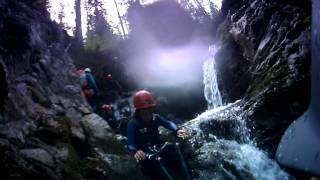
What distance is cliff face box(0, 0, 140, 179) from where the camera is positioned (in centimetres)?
675

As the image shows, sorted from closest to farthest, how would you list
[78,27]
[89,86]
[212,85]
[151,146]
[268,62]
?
1. [151,146]
2. [268,62]
3. [89,86]
4. [212,85]
5. [78,27]

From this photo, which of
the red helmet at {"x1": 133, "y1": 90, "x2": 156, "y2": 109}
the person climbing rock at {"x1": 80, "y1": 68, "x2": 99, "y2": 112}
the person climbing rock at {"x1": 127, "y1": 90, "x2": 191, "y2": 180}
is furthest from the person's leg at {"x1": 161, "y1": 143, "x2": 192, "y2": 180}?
the person climbing rock at {"x1": 80, "y1": 68, "x2": 99, "y2": 112}

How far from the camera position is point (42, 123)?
27.9 feet

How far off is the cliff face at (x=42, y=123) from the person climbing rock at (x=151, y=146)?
3.49 feet

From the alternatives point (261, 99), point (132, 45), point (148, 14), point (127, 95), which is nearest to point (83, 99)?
point (261, 99)

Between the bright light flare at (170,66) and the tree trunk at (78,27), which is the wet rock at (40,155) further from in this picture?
the tree trunk at (78,27)

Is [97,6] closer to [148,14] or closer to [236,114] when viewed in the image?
[148,14]

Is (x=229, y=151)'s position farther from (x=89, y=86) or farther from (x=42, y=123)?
(x=89, y=86)

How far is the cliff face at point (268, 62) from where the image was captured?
32.7 ft

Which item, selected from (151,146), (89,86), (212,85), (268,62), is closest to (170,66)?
(212,85)

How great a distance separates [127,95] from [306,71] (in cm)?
1477

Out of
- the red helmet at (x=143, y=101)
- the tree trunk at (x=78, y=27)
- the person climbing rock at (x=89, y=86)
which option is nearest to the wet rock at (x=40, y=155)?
the red helmet at (x=143, y=101)

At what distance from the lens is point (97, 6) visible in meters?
46.6

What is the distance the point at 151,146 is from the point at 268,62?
5820mm
